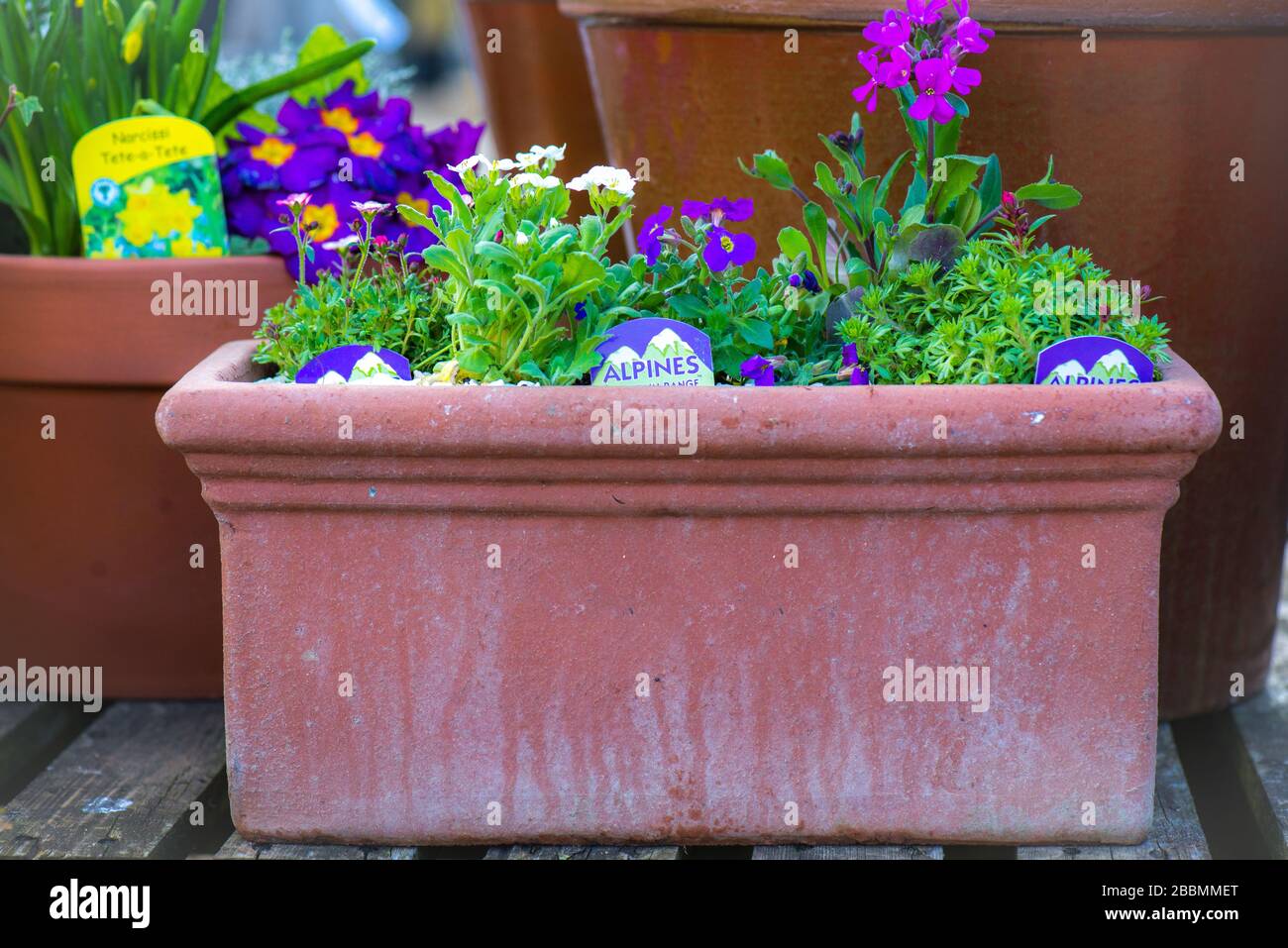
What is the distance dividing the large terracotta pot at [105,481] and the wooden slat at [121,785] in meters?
0.06

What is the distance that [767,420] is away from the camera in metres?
1.13

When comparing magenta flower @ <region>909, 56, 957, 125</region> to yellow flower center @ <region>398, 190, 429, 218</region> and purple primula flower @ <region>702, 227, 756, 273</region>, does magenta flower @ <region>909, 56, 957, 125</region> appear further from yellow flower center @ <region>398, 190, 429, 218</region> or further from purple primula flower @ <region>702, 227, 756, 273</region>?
yellow flower center @ <region>398, 190, 429, 218</region>

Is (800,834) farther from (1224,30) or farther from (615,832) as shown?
(1224,30)

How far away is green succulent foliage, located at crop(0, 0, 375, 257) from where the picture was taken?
5.07 feet

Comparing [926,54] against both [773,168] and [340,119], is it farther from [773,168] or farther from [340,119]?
[340,119]

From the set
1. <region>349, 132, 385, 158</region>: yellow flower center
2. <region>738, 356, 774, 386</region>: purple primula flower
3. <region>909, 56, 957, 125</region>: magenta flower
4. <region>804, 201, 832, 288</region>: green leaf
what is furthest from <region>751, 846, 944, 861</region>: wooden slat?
<region>349, 132, 385, 158</region>: yellow flower center

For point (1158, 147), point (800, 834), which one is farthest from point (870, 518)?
point (1158, 147)

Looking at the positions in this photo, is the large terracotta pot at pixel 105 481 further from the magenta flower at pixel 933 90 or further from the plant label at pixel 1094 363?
the plant label at pixel 1094 363

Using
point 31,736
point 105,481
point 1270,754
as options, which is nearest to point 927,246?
point 1270,754

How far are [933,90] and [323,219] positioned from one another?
76 cm

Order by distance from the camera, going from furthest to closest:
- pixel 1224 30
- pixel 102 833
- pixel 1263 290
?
pixel 1263 290, pixel 1224 30, pixel 102 833

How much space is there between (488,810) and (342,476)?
323 millimetres

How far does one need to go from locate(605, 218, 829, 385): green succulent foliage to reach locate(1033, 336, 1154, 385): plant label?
212 millimetres

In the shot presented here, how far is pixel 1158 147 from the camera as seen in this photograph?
1452mm
